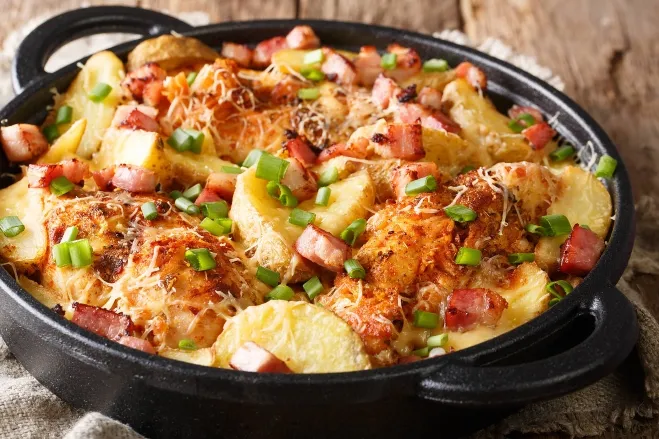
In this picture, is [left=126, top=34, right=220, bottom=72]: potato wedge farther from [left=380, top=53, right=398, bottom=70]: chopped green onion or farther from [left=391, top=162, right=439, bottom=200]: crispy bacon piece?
[left=391, top=162, right=439, bottom=200]: crispy bacon piece

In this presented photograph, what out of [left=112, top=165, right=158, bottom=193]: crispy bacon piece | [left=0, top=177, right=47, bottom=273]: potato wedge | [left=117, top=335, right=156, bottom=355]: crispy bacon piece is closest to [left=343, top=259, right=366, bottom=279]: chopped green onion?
[left=117, top=335, right=156, bottom=355]: crispy bacon piece

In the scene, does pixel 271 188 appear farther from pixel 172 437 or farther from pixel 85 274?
pixel 172 437

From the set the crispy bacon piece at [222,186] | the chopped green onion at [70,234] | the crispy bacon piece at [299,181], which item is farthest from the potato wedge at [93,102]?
the crispy bacon piece at [299,181]

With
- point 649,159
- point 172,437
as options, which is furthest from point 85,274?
point 649,159

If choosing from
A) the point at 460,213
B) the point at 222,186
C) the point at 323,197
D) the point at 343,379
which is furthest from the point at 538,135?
the point at 343,379

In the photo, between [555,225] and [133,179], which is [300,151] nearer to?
[133,179]
